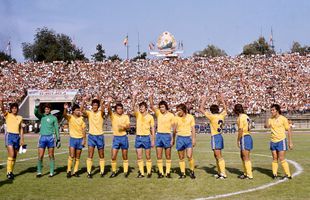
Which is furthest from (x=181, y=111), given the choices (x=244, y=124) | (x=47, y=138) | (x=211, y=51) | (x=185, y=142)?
(x=211, y=51)

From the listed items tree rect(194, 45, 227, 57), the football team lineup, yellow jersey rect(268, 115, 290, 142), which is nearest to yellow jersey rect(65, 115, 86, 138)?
the football team lineup

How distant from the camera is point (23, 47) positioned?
9788cm

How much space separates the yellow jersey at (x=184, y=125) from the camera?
12.3 meters

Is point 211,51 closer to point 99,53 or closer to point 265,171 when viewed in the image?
point 99,53

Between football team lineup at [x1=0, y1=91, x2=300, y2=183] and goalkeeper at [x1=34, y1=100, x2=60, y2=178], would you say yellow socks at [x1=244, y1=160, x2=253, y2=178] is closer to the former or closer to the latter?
football team lineup at [x1=0, y1=91, x2=300, y2=183]

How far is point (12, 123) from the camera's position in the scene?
12789mm

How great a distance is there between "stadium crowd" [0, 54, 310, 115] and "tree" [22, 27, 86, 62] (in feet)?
102

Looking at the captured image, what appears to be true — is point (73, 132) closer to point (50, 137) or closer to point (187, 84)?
point (50, 137)

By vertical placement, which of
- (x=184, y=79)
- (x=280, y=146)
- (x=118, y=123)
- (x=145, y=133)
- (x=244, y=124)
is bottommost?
(x=280, y=146)

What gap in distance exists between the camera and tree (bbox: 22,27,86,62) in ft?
300

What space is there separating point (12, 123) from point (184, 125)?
5.11 metres

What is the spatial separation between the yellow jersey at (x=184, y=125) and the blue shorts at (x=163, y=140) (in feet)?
1.13

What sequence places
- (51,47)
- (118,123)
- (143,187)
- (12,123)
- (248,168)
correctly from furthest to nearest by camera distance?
(51,47) → (12,123) → (118,123) → (248,168) → (143,187)

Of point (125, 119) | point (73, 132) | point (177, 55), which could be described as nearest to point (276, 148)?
point (125, 119)
